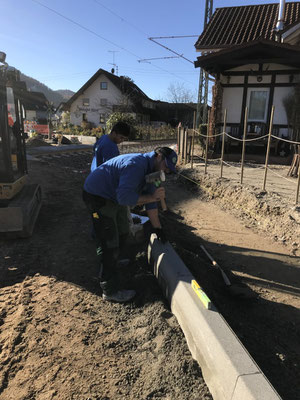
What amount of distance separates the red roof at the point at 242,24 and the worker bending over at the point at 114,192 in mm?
13622

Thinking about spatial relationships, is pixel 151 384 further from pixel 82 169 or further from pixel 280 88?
pixel 280 88

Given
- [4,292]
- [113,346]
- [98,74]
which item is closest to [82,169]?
[4,292]

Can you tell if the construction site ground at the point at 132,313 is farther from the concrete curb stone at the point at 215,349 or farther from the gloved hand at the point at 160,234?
the gloved hand at the point at 160,234

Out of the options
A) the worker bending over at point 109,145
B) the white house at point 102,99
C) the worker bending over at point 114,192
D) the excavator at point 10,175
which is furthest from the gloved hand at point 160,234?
the white house at point 102,99

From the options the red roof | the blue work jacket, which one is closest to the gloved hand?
the blue work jacket

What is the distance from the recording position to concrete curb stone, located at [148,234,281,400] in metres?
1.87

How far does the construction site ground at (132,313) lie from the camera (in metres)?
2.28

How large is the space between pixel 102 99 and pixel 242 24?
2912 centimetres

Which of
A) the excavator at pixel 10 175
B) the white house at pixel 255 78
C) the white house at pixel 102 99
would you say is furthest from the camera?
the white house at pixel 102 99

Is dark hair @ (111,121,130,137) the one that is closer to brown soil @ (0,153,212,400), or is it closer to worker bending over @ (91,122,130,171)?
worker bending over @ (91,122,130,171)

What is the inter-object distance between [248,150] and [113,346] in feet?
35.1

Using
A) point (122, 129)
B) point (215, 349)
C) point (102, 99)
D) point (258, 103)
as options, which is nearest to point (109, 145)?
point (122, 129)

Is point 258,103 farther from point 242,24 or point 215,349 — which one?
point 215,349

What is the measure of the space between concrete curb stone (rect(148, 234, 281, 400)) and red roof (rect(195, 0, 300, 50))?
14.4m
